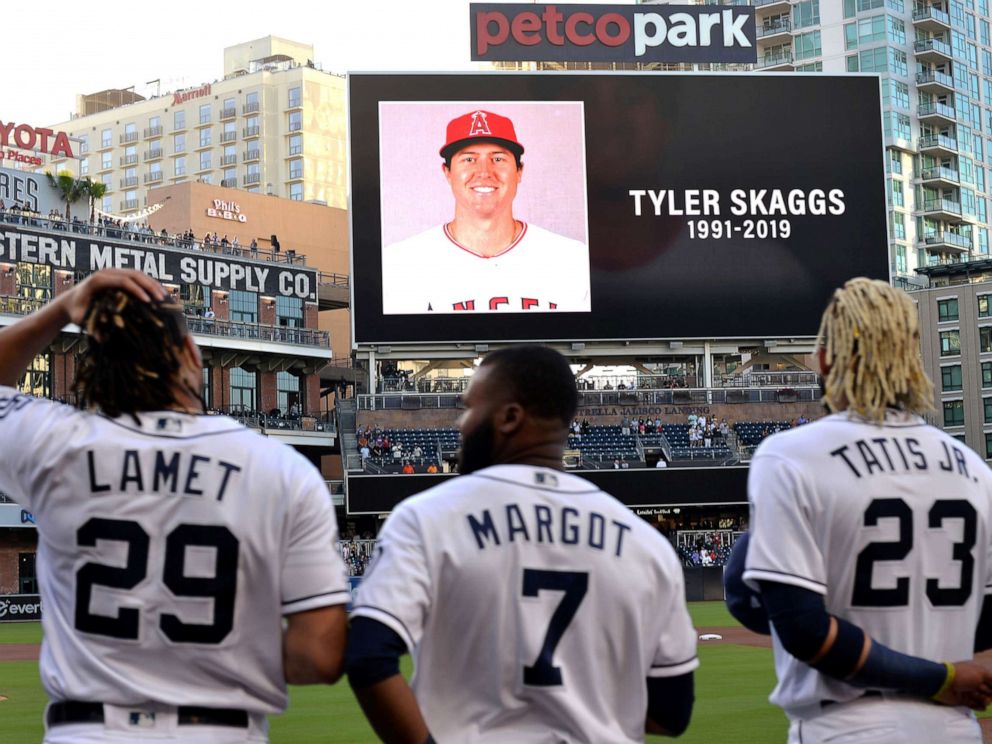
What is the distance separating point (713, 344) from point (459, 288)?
9802 millimetres

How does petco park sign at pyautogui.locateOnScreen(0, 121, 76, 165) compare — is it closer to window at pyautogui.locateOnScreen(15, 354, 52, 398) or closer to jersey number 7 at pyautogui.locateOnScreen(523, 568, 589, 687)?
window at pyautogui.locateOnScreen(15, 354, 52, 398)

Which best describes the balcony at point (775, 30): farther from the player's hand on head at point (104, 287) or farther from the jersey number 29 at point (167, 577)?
the jersey number 29 at point (167, 577)

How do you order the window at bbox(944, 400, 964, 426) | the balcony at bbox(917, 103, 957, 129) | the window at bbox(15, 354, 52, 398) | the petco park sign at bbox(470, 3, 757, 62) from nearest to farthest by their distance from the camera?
the window at bbox(15, 354, 52, 398)
the petco park sign at bbox(470, 3, 757, 62)
the window at bbox(944, 400, 964, 426)
the balcony at bbox(917, 103, 957, 129)

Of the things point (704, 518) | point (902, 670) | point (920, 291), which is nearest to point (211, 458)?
point (902, 670)

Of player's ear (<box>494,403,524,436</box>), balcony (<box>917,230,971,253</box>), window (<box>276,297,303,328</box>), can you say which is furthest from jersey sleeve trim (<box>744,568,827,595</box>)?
balcony (<box>917,230,971,253</box>)

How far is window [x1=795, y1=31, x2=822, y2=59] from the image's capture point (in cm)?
10038

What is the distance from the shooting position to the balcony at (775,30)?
101 m

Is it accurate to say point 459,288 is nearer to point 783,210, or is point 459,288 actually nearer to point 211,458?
point 783,210

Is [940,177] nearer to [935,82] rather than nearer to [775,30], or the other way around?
[935,82]

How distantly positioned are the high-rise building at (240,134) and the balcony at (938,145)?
136 ft

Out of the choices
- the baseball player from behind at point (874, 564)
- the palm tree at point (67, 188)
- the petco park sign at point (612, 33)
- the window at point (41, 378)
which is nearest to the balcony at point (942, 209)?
the petco park sign at point (612, 33)

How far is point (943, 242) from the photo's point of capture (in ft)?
327

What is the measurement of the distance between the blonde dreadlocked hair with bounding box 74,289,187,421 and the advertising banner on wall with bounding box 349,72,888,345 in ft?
153

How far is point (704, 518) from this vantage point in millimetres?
54094
